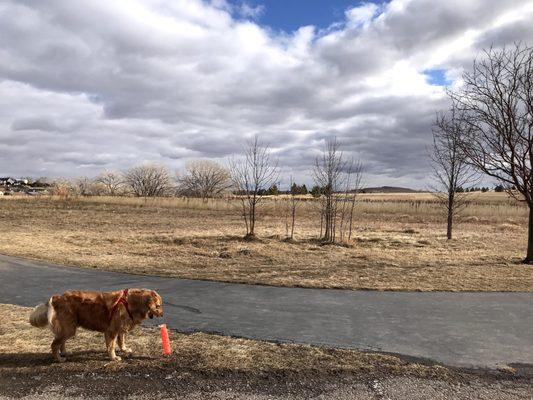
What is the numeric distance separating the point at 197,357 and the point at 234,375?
0.71 m

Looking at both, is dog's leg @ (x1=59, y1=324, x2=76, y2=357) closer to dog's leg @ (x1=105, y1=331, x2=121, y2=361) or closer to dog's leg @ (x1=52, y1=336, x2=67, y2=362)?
dog's leg @ (x1=52, y1=336, x2=67, y2=362)

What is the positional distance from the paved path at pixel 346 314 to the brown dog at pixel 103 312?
1467mm

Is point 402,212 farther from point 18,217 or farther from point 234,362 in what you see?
point 234,362

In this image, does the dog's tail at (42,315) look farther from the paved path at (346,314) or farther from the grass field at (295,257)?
the grass field at (295,257)

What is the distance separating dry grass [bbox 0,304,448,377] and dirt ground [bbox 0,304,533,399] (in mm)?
11

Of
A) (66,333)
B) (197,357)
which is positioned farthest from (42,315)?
(197,357)

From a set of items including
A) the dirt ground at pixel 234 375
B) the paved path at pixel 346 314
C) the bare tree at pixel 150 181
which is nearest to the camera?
the dirt ground at pixel 234 375

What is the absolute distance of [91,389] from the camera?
4.75 metres

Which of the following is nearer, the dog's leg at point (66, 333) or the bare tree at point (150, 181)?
the dog's leg at point (66, 333)

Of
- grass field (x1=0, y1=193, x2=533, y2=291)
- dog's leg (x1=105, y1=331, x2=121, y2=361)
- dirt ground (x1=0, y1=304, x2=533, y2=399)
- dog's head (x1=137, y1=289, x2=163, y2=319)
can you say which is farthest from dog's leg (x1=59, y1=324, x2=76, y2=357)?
grass field (x1=0, y1=193, x2=533, y2=291)

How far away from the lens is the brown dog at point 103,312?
5.43m

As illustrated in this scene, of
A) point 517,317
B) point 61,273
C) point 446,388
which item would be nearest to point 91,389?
point 446,388

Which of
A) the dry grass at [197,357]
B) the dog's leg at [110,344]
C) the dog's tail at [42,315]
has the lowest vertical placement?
the dry grass at [197,357]

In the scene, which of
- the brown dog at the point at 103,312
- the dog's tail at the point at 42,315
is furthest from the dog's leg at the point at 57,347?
the dog's tail at the point at 42,315
